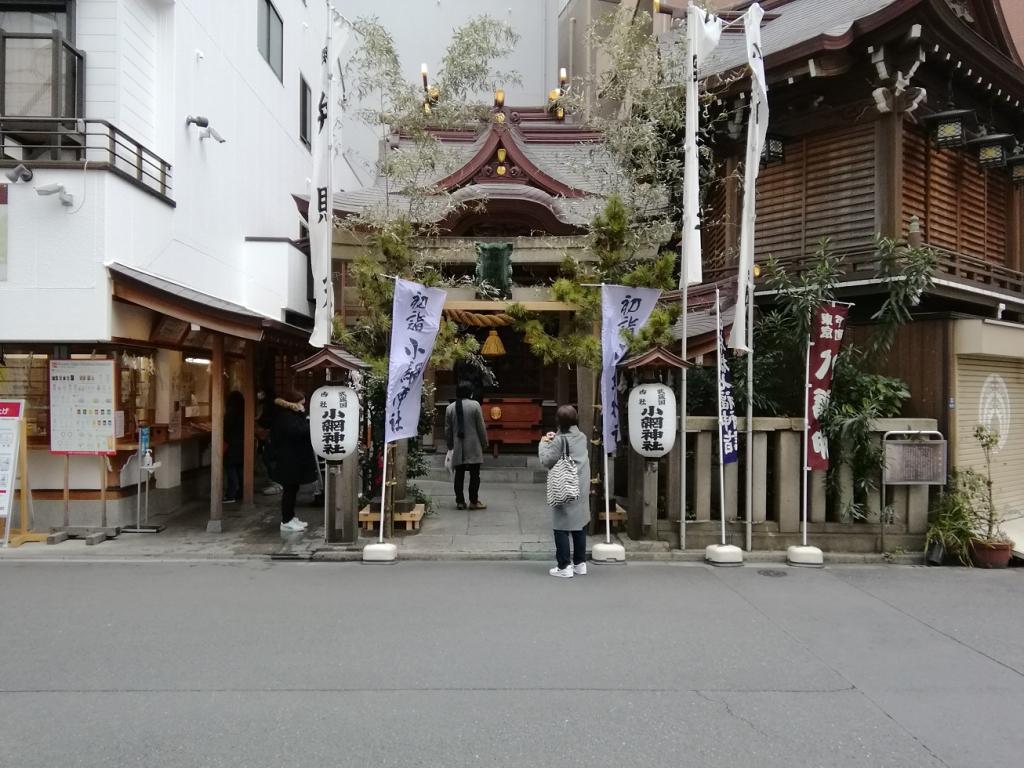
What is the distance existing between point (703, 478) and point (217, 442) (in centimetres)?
691

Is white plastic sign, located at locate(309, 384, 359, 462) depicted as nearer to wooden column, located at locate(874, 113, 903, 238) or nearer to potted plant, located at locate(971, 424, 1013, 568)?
potted plant, located at locate(971, 424, 1013, 568)

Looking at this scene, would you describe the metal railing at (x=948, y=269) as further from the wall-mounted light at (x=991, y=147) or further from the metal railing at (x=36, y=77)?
the metal railing at (x=36, y=77)

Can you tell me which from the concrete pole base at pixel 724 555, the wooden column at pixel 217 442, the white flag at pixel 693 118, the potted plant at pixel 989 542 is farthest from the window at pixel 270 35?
the potted plant at pixel 989 542

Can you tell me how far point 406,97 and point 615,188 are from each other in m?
3.31

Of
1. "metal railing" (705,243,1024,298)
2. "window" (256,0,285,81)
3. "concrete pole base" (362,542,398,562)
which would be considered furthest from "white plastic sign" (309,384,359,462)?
"window" (256,0,285,81)

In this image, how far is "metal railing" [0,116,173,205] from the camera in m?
8.38

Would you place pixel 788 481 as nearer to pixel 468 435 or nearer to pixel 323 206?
pixel 468 435

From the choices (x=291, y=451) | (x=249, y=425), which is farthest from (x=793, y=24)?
(x=249, y=425)

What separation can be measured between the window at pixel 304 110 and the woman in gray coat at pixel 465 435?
1128 cm

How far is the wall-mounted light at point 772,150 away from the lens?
1095 centimetres

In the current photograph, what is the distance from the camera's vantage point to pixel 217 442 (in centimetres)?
962

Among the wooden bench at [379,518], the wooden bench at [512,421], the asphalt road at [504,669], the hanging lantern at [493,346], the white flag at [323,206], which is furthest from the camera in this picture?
the wooden bench at [512,421]

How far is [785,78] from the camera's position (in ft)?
33.4

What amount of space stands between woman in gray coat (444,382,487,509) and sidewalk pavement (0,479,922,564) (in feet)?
1.70
